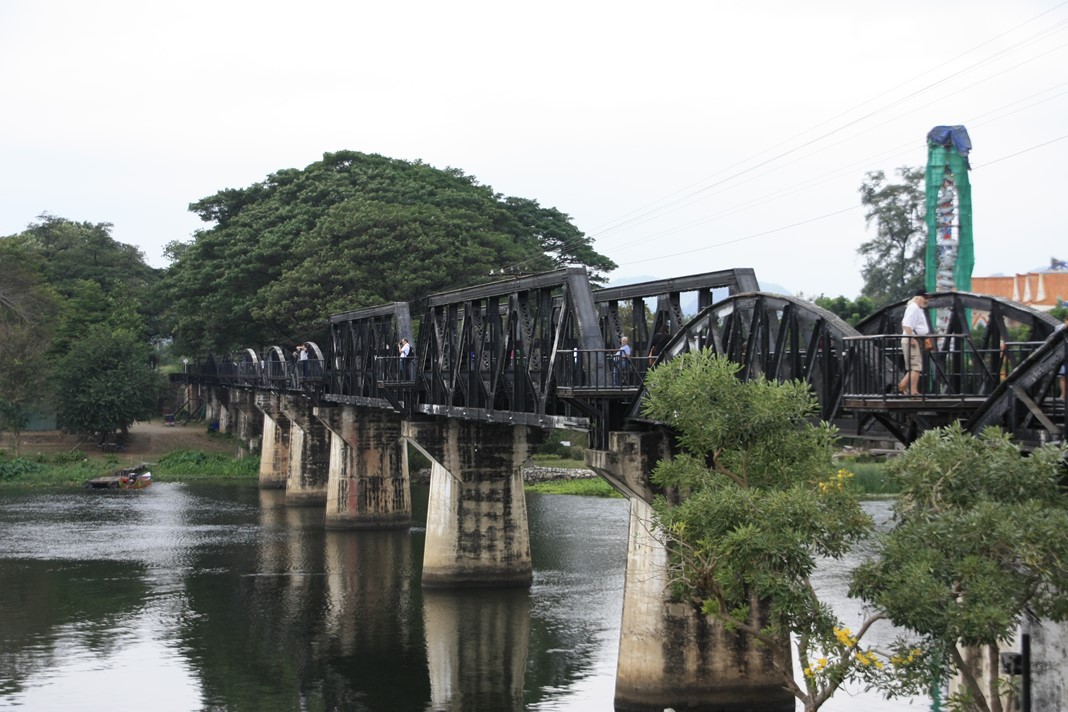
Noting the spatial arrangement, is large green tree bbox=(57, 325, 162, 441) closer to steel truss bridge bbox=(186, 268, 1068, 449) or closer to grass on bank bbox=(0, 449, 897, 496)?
grass on bank bbox=(0, 449, 897, 496)

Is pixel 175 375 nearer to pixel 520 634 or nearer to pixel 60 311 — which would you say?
pixel 60 311

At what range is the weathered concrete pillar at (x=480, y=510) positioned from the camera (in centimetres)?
4475

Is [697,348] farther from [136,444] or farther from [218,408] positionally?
[218,408]

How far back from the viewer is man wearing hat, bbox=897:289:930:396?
722 inches

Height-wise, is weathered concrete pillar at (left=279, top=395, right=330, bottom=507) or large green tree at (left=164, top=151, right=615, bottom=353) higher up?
large green tree at (left=164, top=151, right=615, bottom=353)

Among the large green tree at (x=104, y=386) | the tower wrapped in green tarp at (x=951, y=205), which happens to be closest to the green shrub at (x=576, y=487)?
the large green tree at (x=104, y=386)

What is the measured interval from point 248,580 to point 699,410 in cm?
3380

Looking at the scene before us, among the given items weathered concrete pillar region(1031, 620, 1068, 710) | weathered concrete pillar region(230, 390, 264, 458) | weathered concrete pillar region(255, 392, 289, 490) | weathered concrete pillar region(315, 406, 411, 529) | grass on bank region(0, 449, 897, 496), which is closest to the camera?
weathered concrete pillar region(1031, 620, 1068, 710)

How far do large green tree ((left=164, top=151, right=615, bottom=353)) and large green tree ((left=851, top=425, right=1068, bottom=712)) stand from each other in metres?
63.0

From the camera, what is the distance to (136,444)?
10144 cm

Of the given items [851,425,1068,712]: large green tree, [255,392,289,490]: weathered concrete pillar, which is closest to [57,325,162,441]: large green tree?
[255,392,289,490]: weathered concrete pillar

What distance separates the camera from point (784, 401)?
62.6ft

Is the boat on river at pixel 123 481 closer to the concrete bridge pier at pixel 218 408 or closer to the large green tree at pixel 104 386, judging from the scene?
the large green tree at pixel 104 386

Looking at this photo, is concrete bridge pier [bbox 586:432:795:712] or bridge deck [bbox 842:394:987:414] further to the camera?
concrete bridge pier [bbox 586:432:795:712]
